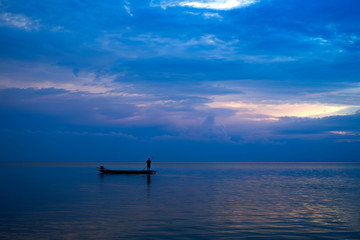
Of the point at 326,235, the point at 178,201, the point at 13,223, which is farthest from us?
the point at 178,201

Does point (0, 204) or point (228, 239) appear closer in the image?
point (228, 239)

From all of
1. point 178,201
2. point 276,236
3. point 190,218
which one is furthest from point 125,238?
point 178,201

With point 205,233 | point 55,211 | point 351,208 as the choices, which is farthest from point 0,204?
point 351,208

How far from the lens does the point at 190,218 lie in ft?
72.4

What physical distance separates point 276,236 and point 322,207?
1254 cm

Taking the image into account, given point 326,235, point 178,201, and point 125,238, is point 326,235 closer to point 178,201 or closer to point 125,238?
point 125,238

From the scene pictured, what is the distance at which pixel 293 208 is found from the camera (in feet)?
88.2

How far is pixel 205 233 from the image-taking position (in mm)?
17891

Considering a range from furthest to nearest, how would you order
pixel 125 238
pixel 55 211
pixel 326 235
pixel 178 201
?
pixel 178 201 < pixel 55 211 < pixel 326 235 < pixel 125 238

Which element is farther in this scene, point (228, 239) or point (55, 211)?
point (55, 211)

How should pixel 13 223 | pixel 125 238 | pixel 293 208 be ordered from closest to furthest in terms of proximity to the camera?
pixel 125 238 → pixel 13 223 → pixel 293 208

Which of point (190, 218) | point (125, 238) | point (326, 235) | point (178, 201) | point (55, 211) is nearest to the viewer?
point (125, 238)

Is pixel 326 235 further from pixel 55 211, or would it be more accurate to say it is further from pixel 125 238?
pixel 55 211

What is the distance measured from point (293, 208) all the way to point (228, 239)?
1227cm
